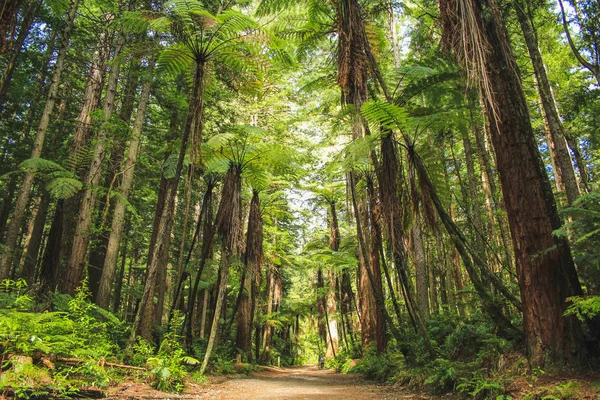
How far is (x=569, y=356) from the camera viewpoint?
11.1 ft

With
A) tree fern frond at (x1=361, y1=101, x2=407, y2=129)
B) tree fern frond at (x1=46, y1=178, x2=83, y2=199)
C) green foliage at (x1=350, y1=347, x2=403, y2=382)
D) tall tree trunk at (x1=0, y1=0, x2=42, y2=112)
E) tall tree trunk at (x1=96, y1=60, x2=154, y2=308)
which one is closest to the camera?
tree fern frond at (x1=361, y1=101, x2=407, y2=129)

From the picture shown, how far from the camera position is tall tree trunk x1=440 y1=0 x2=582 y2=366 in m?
3.53

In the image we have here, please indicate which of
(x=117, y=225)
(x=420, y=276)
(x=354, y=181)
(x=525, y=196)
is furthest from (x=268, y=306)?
(x=525, y=196)

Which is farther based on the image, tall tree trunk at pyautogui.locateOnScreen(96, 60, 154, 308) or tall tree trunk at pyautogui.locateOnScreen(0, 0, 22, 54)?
tall tree trunk at pyautogui.locateOnScreen(96, 60, 154, 308)

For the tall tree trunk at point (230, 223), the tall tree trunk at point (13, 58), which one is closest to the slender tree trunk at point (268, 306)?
the tall tree trunk at point (230, 223)

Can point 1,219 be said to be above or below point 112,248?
above

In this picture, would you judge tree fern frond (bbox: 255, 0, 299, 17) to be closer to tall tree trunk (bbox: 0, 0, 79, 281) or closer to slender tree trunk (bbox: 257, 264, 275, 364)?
tall tree trunk (bbox: 0, 0, 79, 281)

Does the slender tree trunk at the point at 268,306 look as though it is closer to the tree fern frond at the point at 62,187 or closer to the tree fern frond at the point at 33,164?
the tree fern frond at the point at 62,187

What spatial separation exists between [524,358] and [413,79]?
15.1 ft

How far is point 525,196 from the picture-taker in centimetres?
398

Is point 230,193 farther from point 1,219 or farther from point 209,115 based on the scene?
point 1,219

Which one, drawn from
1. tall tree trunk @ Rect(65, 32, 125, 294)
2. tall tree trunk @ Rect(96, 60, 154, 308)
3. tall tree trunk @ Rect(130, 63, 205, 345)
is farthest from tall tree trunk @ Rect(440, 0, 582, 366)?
tall tree trunk @ Rect(65, 32, 125, 294)

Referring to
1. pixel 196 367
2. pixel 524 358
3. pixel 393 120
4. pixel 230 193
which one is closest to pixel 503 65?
pixel 393 120

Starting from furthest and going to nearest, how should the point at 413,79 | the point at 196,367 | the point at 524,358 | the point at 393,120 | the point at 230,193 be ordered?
the point at 196,367 → the point at 230,193 → the point at 413,79 → the point at 393,120 → the point at 524,358
